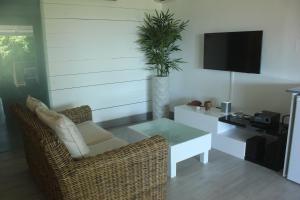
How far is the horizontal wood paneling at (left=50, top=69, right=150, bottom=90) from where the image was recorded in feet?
12.7

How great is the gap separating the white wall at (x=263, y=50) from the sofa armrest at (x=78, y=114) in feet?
6.86

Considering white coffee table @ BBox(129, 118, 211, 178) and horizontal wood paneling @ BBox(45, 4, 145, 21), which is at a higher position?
horizontal wood paneling @ BBox(45, 4, 145, 21)

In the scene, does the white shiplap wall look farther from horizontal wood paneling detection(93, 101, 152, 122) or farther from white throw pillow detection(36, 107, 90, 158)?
white throw pillow detection(36, 107, 90, 158)

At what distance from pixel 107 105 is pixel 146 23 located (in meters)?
1.61

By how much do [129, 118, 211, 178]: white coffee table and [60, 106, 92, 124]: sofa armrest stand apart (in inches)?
23.3

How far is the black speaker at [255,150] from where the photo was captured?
10.1ft

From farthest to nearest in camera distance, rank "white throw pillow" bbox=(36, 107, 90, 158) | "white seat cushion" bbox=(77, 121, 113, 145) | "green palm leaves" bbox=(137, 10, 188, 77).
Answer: "green palm leaves" bbox=(137, 10, 188, 77)
"white seat cushion" bbox=(77, 121, 113, 145)
"white throw pillow" bbox=(36, 107, 90, 158)

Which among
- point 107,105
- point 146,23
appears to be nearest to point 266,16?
point 146,23

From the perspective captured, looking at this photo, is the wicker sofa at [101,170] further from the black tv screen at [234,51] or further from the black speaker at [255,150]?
the black tv screen at [234,51]

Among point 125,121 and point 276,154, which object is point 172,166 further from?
point 125,121

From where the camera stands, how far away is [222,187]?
101 inches

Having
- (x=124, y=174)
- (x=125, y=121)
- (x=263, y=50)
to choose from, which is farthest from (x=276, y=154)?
(x=125, y=121)

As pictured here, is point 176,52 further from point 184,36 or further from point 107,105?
point 107,105

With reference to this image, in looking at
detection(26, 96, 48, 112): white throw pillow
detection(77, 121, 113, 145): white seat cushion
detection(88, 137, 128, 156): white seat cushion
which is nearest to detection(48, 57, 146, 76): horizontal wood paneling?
detection(77, 121, 113, 145): white seat cushion
